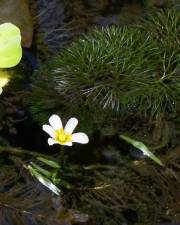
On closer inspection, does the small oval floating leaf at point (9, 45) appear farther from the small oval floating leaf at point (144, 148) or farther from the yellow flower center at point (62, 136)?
the small oval floating leaf at point (144, 148)

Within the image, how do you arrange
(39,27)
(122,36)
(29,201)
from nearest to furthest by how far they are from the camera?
1. (29,201)
2. (122,36)
3. (39,27)

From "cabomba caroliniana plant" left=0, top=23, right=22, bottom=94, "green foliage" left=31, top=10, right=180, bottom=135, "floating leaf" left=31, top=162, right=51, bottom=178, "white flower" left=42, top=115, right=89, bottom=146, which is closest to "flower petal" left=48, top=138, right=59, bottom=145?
"white flower" left=42, top=115, right=89, bottom=146

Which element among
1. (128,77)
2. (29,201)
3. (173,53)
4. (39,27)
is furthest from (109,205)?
(39,27)

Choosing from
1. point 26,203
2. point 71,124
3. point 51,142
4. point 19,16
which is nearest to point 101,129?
point 71,124

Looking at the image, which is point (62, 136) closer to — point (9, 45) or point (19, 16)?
point (9, 45)

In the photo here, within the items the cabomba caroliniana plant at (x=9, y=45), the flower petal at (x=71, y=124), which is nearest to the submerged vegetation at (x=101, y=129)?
the flower petal at (x=71, y=124)

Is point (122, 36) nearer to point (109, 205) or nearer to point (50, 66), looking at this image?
point (50, 66)
